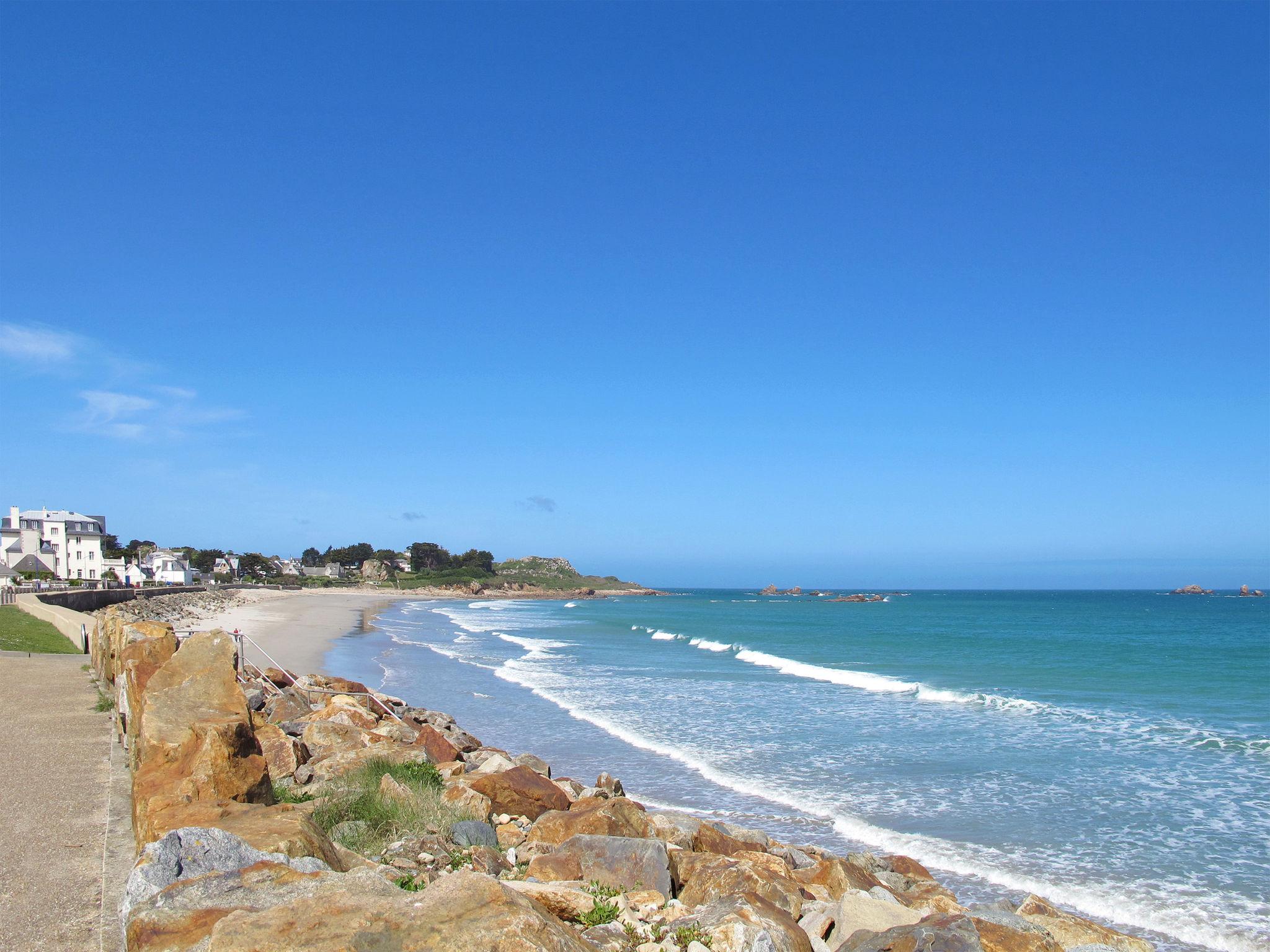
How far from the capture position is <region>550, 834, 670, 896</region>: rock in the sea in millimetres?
7398

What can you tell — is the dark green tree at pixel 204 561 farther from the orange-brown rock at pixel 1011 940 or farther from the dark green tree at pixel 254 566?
the orange-brown rock at pixel 1011 940

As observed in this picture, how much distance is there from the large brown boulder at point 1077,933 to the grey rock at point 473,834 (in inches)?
198

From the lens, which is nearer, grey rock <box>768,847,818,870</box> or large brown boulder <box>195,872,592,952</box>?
large brown boulder <box>195,872,592,952</box>

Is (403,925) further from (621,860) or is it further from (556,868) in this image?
(621,860)

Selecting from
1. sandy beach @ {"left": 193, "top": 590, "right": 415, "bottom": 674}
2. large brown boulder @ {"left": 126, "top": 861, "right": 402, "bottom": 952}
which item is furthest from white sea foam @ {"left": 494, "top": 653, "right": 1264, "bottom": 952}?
sandy beach @ {"left": 193, "top": 590, "right": 415, "bottom": 674}

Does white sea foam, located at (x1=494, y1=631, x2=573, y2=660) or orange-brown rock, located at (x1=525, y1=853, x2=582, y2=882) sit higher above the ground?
orange-brown rock, located at (x1=525, y1=853, x2=582, y2=882)

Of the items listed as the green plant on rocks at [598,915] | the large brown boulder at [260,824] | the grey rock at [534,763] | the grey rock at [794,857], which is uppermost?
the large brown boulder at [260,824]

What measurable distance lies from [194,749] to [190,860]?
2.49 meters

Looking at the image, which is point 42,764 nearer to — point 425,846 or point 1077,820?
point 425,846

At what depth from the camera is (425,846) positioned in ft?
24.5

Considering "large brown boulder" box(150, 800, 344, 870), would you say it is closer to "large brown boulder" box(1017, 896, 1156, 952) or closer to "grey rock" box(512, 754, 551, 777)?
"large brown boulder" box(1017, 896, 1156, 952)

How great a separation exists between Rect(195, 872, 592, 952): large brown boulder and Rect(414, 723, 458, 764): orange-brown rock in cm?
913

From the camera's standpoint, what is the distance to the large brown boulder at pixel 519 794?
10180 mm

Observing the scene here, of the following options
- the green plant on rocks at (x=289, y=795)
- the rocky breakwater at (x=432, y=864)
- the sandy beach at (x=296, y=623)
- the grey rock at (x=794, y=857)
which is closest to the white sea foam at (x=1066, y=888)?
the rocky breakwater at (x=432, y=864)
